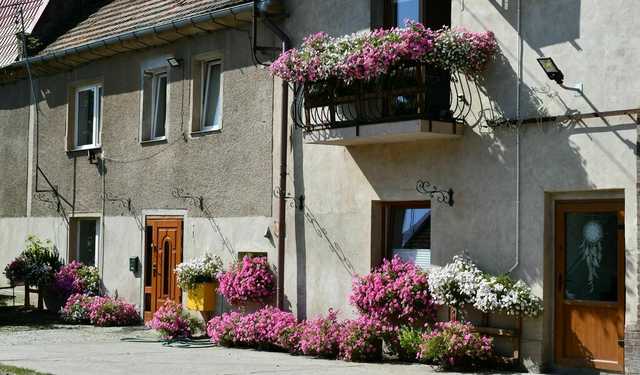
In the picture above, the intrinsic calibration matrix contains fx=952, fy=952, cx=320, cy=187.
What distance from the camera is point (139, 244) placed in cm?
1839

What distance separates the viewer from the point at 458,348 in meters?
11.5

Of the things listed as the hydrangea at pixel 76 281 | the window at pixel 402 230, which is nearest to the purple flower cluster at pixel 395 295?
the window at pixel 402 230

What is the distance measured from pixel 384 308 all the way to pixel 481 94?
→ 10.2ft

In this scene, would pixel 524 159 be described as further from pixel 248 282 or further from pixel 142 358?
pixel 142 358

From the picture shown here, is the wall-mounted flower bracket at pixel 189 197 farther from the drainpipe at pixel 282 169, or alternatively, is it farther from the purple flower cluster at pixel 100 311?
the purple flower cluster at pixel 100 311

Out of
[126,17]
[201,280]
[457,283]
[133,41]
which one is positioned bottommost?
[201,280]

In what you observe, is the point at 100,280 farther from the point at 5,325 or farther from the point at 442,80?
the point at 442,80

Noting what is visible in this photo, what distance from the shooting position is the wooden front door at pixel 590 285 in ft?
36.2

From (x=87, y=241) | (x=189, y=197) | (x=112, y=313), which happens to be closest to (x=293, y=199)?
(x=189, y=197)

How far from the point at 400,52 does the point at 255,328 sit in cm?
483

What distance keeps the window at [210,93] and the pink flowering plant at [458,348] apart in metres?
6.86

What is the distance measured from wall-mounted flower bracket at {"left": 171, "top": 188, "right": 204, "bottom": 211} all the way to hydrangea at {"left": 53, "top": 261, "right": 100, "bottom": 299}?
329 cm

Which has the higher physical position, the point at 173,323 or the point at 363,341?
the point at 363,341

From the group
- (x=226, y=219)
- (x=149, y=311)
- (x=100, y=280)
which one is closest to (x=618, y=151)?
(x=226, y=219)
